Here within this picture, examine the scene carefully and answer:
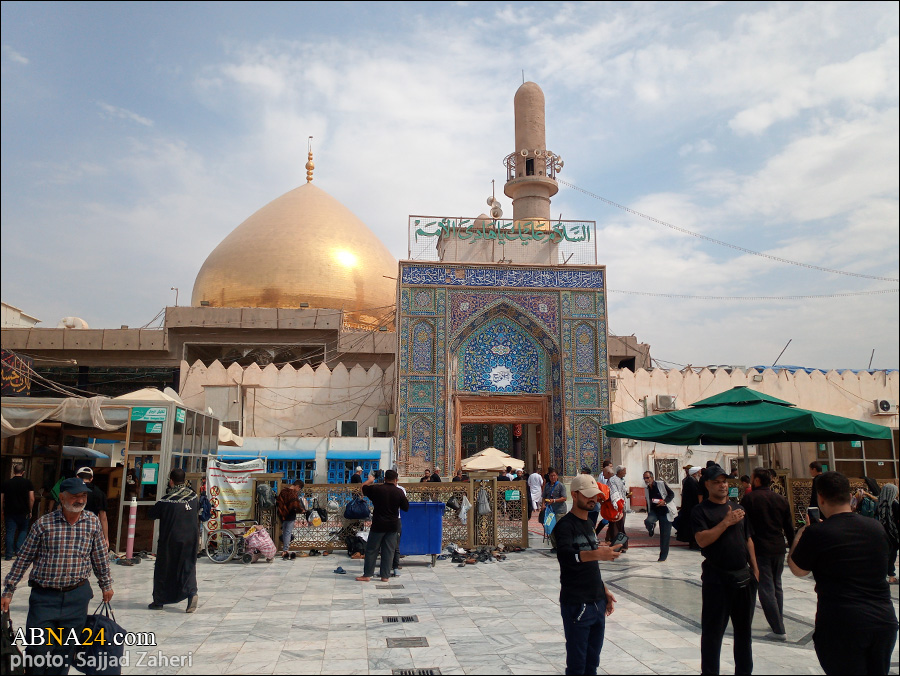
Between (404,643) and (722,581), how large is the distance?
2.35 metres

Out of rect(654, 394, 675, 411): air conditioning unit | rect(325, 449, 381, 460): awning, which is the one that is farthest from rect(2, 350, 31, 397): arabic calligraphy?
rect(654, 394, 675, 411): air conditioning unit

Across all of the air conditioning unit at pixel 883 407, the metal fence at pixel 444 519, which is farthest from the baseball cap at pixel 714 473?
the air conditioning unit at pixel 883 407

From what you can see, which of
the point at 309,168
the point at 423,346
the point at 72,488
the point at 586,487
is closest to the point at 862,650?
the point at 586,487

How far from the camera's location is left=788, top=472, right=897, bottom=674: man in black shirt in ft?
10.5

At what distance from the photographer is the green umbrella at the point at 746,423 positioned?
9.47m

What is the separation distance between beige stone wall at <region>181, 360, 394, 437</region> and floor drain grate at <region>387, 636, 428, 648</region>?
15114 millimetres

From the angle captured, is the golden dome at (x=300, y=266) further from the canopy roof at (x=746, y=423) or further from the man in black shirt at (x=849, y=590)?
the man in black shirt at (x=849, y=590)

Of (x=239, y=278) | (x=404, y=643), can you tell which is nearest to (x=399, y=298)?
(x=239, y=278)

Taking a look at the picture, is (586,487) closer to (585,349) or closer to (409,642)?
(409,642)

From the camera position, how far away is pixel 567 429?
19.1 meters

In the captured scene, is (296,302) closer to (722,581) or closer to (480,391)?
(480,391)

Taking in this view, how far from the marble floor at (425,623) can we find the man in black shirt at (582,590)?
91cm

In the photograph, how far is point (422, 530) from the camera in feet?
30.9

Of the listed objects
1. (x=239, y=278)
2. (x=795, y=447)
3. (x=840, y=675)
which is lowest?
(x=840, y=675)
